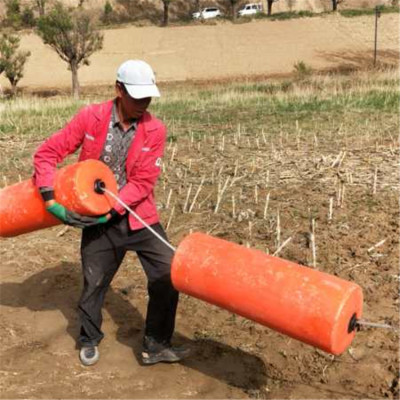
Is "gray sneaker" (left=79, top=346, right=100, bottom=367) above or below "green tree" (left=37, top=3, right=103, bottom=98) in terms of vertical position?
below

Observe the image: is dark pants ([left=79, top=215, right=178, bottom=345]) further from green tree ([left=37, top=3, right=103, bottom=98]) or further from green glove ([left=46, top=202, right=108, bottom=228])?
green tree ([left=37, top=3, right=103, bottom=98])

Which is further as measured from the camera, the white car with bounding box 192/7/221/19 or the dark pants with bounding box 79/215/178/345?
the white car with bounding box 192/7/221/19

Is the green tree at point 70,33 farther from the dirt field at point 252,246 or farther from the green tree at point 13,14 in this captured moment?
the green tree at point 13,14

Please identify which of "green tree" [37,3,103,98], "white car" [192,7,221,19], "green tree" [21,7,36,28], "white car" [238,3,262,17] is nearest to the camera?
"green tree" [37,3,103,98]

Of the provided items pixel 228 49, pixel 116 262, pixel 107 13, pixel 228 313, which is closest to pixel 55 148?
pixel 116 262

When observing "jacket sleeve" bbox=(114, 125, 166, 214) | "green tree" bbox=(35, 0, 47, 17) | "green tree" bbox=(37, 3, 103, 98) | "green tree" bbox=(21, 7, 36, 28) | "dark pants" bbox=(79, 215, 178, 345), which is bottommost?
"dark pants" bbox=(79, 215, 178, 345)

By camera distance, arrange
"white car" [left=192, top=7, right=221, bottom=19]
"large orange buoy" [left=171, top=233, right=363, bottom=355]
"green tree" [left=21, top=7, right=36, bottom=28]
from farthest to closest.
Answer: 1. "white car" [left=192, top=7, right=221, bottom=19]
2. "green tree" [left=21, top=7, right=36, bottom=28]
3. "large orange buoy" [left=171, top=233, right=363, bottom=355]

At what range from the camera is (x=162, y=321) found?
3.55 m

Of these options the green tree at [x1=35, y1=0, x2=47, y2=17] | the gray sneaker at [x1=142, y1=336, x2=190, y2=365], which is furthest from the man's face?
the green tree at [x1=35, y1=0, x2=47, y2=17]

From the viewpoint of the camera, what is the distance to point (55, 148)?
11.0 ft

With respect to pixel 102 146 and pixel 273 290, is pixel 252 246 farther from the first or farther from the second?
pixel 273 290

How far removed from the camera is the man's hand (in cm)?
326

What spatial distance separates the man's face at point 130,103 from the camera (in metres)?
3.19

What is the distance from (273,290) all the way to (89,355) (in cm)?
143
